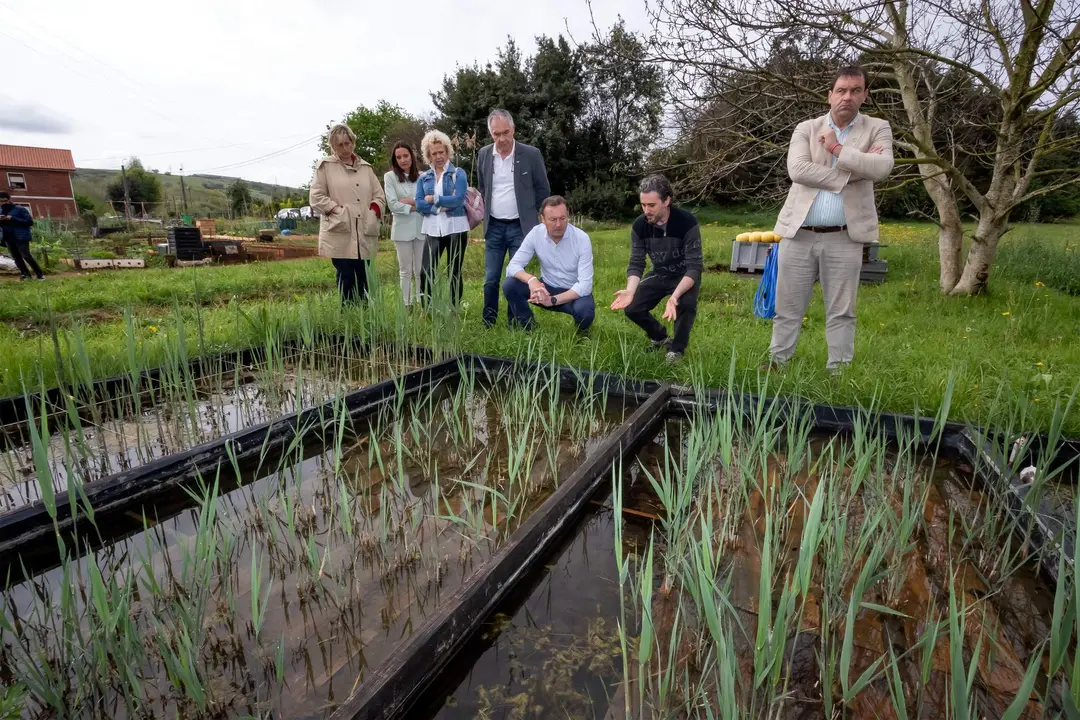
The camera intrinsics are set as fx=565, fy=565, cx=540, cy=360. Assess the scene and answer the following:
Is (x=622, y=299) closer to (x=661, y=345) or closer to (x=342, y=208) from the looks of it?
(x=661, y=345)

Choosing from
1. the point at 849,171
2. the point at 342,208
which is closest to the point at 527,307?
the point at 342,208

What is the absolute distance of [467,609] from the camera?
4.39 feet

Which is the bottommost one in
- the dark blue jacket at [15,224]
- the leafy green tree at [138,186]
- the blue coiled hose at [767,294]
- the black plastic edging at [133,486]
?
the black plastic edging at [133,486]

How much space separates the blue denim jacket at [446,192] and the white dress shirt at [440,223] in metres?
0.03

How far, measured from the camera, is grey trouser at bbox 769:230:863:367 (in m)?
2.81

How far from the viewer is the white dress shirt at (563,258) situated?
3.52 meters

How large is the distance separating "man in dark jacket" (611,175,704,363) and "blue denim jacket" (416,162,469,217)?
134cm

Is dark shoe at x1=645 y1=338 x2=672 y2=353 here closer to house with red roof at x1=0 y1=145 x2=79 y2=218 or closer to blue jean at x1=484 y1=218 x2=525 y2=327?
blue jean at x1=484 y1=218 x2=525 y2=327

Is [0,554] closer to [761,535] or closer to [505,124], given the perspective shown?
[761,535]

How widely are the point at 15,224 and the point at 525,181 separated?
7.90m

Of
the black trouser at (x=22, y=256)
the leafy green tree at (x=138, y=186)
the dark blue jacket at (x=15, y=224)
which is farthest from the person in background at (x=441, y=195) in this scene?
the leafy green tree at (x=138, y=186)

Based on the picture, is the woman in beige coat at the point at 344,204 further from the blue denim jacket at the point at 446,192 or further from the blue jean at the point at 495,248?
the blue jean at the point at 495,248

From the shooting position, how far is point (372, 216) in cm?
416

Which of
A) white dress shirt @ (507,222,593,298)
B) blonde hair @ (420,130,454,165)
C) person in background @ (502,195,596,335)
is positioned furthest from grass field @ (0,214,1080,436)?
blonde hair @ (420,130,454,165)
